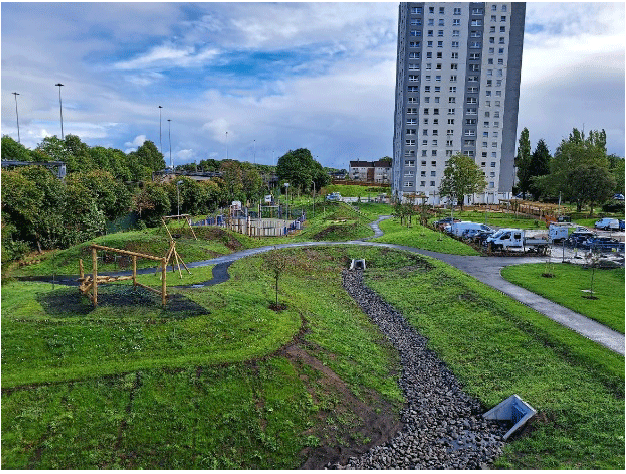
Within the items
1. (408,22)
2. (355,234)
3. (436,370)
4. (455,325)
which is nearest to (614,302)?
(455,325)

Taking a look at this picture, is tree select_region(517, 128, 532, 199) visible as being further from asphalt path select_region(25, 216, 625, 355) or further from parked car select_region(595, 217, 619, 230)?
asphalt path select_region(25, 216, 625, 355)

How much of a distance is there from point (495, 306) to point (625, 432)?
11177 millimetres


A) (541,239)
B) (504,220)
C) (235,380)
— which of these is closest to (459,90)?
(504,220)

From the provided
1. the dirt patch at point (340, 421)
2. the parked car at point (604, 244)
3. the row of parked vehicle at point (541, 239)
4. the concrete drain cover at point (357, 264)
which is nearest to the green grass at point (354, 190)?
the row of parked vehicle at point (541, 239)

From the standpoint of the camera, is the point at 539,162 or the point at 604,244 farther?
the point at 539,162

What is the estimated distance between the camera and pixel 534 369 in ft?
60.0

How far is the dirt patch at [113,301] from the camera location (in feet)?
62.8

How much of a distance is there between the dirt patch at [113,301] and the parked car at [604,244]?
36281 mm

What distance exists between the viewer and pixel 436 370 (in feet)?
64.6

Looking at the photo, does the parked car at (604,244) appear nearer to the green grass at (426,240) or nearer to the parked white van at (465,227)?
the parked white van at (465,227)

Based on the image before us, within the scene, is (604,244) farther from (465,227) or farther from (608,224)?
(608,224)

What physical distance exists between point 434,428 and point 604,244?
35385 millimetres

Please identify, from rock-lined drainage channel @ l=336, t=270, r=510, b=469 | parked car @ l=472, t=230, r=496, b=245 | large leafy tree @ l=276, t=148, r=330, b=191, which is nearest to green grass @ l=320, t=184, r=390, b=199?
large leafy tree @ l=276, t=148, r=330, b=191

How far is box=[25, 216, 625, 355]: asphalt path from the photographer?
20.6 meters
